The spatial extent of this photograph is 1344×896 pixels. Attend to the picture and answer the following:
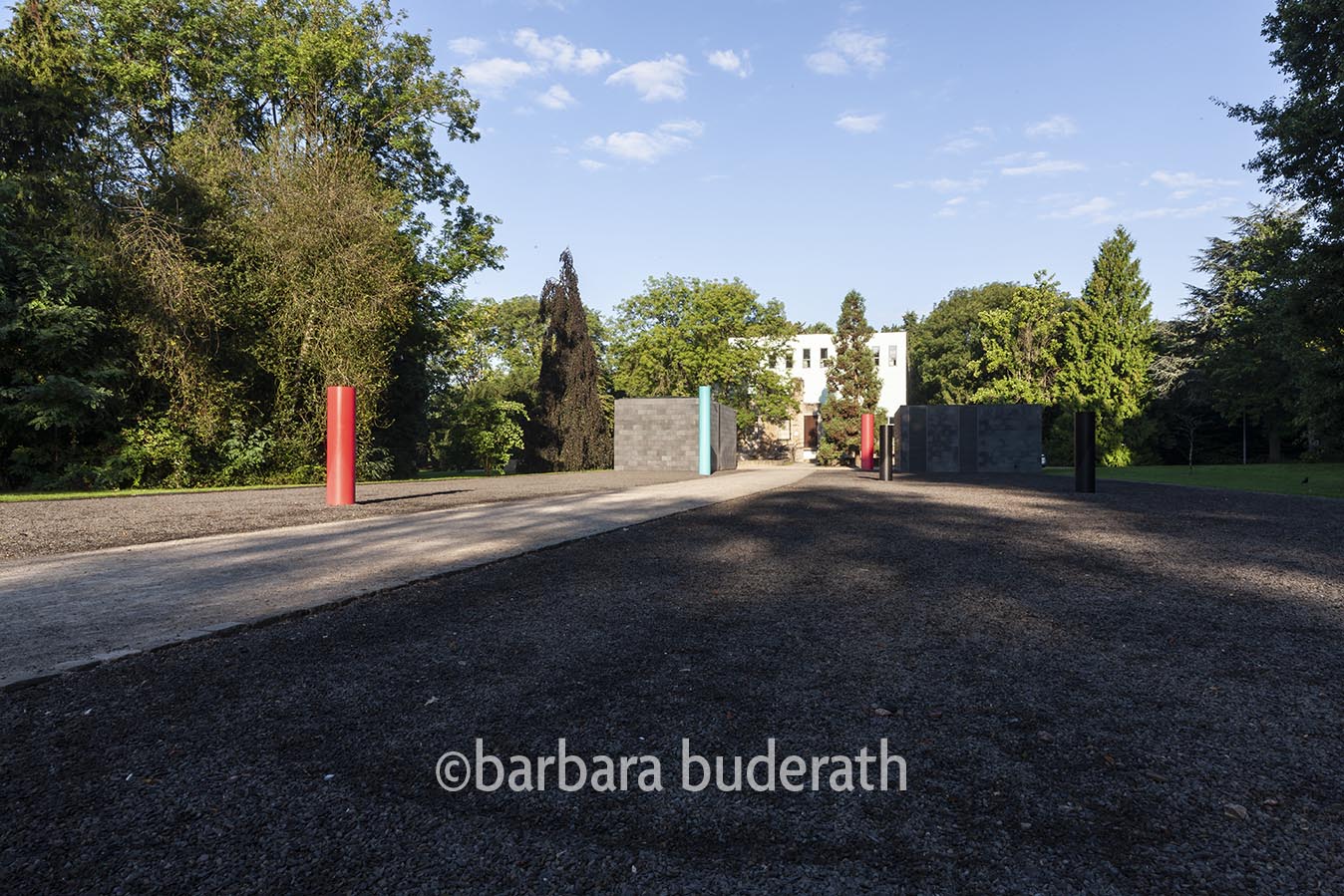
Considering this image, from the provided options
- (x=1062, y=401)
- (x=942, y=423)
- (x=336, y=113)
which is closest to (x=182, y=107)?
(x=336, y=113)

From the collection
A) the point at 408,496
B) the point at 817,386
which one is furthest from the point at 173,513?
the point at 817,386

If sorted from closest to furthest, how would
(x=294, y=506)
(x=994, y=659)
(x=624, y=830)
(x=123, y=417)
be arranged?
(x=624, y=830)
(x=994, y=659)
(x=294, y=506)
(x=123, y=417)

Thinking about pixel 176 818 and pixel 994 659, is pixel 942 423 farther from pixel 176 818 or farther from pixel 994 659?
pixel 176 818

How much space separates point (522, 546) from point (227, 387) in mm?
13540

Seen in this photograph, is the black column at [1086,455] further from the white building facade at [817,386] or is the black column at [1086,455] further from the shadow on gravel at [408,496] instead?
the white building facade at [817,386]

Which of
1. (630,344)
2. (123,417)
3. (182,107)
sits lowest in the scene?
(123,417)

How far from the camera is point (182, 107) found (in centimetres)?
2147

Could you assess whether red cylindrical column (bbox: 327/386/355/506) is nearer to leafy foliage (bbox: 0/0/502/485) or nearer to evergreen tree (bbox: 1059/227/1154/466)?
leafy foliage (bbox: 0/0/502/485)

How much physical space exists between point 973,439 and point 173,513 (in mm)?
25219

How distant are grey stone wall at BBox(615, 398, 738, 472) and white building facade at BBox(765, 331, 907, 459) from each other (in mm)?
19452

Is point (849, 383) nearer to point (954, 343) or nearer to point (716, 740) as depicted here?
point (954, 343)

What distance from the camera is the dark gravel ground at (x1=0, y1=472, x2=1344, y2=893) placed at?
171 centimetres

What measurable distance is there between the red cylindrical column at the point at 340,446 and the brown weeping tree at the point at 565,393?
1959 centimetres

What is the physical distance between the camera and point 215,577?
211 inches
